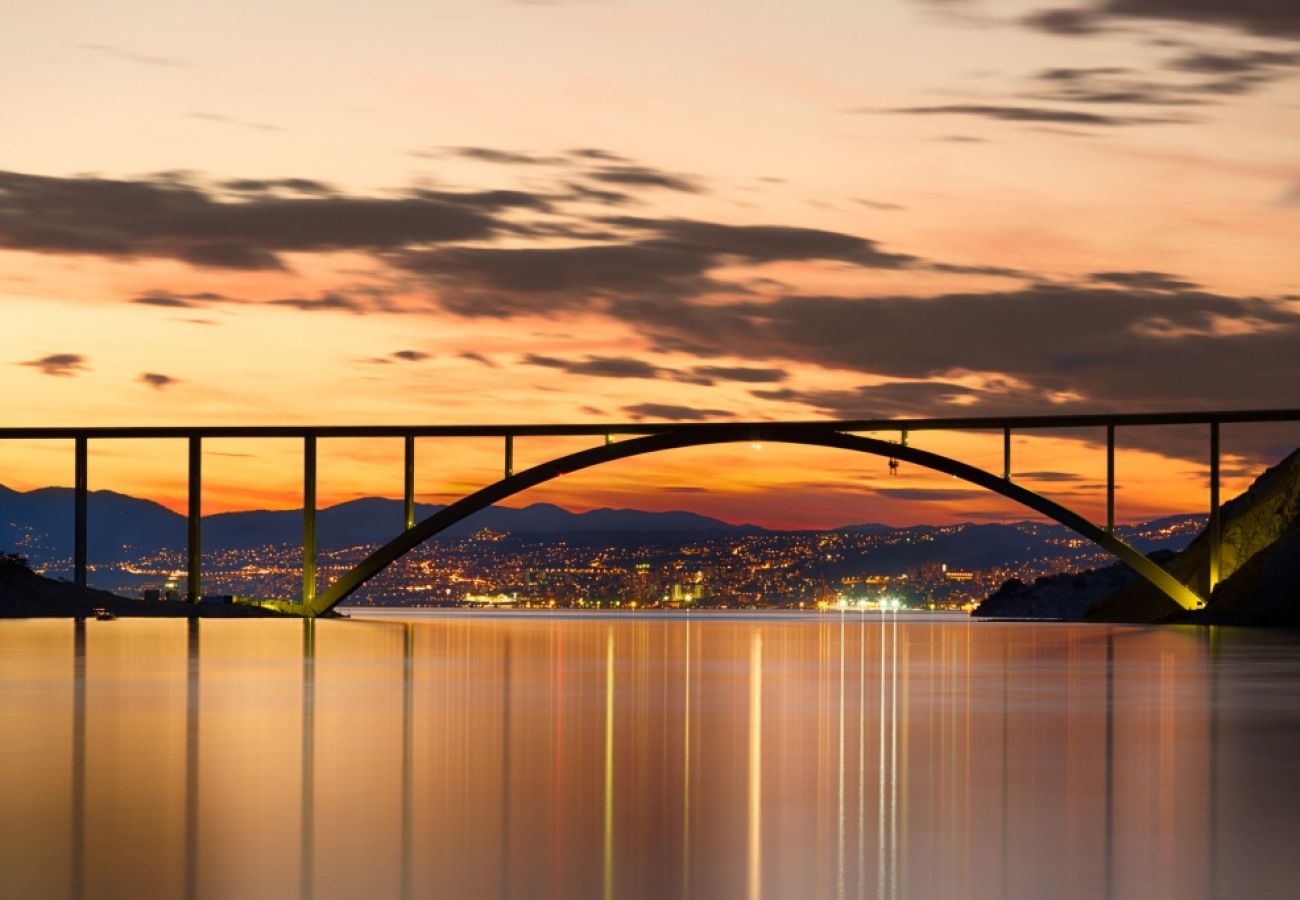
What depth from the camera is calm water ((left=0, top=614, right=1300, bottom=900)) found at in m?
15.9


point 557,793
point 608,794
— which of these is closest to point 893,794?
point 608,794

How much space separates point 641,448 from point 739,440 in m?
6.30

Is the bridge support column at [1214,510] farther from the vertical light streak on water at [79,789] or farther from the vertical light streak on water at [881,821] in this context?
the vertical light streak on water at [881,821]

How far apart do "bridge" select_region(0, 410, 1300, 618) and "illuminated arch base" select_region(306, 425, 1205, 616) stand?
0.20 ft

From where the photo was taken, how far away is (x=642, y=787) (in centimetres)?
2228

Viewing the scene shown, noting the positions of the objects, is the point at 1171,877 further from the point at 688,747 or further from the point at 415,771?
the point at 688,747

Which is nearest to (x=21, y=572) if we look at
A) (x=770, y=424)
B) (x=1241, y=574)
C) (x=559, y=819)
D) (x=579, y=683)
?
(x=770, y=424)

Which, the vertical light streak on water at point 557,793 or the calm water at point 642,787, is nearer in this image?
the calm water at point 642,787

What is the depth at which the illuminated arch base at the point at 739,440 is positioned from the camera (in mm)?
121000

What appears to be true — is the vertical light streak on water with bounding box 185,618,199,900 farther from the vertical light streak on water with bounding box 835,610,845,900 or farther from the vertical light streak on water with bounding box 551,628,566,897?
the vertical light streak on water with bounding box 835,610,845,900

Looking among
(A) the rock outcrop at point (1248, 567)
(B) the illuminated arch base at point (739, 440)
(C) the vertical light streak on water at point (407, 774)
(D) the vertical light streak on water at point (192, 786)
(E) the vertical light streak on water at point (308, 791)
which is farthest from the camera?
(B) the illuminated arch base at point (739, 440)

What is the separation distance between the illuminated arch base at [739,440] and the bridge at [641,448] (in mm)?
61

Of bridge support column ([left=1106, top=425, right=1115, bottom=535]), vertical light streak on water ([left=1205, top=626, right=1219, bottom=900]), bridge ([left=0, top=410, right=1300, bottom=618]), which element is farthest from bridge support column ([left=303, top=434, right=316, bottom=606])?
vertical light streak on water ([left=1205, top=626, right=1219, bottom=900])

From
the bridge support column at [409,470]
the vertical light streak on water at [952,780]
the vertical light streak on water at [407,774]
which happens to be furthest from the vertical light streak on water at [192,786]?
the bridge support column at [409,470]
